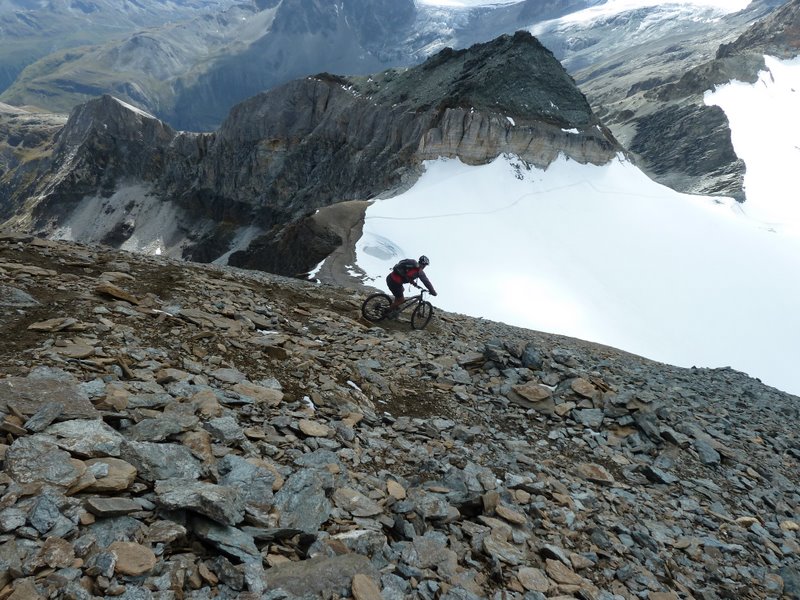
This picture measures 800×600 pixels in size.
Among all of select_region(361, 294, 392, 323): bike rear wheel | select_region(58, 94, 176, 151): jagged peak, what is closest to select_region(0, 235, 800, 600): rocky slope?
select_region(361, 294, 392, 323): bike rear wheel

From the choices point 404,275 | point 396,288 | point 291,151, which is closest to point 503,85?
point 291,151

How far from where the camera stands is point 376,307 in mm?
14594

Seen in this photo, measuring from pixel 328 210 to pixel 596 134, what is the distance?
3376 centimetres

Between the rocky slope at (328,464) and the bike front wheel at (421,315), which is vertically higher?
the bike front wheel at (421,315)

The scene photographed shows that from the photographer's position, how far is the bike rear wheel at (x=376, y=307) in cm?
1439

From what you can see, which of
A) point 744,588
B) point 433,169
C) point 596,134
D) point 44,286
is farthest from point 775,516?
point 596,134

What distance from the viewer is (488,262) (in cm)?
3281

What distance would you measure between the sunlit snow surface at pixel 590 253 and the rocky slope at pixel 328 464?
1622 centimetres

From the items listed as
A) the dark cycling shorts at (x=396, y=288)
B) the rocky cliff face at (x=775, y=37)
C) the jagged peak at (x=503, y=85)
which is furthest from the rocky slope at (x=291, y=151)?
the rocky cliff face at (x=775, y=37)

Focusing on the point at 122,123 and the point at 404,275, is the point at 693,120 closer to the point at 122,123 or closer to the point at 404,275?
the point at 404,275

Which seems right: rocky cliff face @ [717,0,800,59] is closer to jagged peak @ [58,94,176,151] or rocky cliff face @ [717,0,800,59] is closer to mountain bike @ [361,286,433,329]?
mountain bike @ [361,286,433,329]

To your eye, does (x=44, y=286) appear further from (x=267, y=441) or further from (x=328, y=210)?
(x=328, y=210)

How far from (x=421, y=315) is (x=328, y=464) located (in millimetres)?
9273

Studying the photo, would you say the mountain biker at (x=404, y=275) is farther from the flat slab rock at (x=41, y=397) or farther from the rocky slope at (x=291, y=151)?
the rocky slope at (x=291, y=151)
